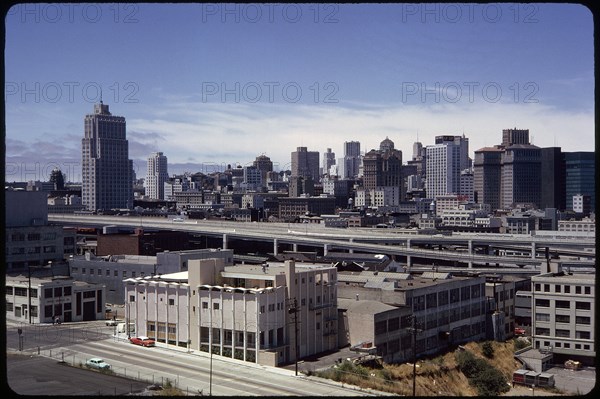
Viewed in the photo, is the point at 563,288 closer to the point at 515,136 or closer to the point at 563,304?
the point at 563,304

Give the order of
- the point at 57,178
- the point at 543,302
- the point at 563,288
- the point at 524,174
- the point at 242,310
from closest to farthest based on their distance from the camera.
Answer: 1. the point at 242,310
2. the point at 563,288
3. the point at 543,302
4. the point at 524,174
5. the point at 57,178

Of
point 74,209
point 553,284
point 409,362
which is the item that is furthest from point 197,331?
point 74,209

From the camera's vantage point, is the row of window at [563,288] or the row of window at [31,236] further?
the row of window at [31,236]

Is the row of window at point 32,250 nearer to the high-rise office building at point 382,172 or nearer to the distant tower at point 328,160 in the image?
the high-rise office building at point 382,172

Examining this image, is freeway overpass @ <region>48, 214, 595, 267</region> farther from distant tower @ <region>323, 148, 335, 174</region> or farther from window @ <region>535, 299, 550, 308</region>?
distant tower @ <region>323, 148, 335, 174</region>

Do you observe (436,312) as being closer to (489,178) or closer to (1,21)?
(1,21)

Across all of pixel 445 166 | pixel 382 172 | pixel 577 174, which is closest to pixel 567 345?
pixel 577 174

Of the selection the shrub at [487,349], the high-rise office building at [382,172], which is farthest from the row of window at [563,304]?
the high-rise office building at [382,172]
